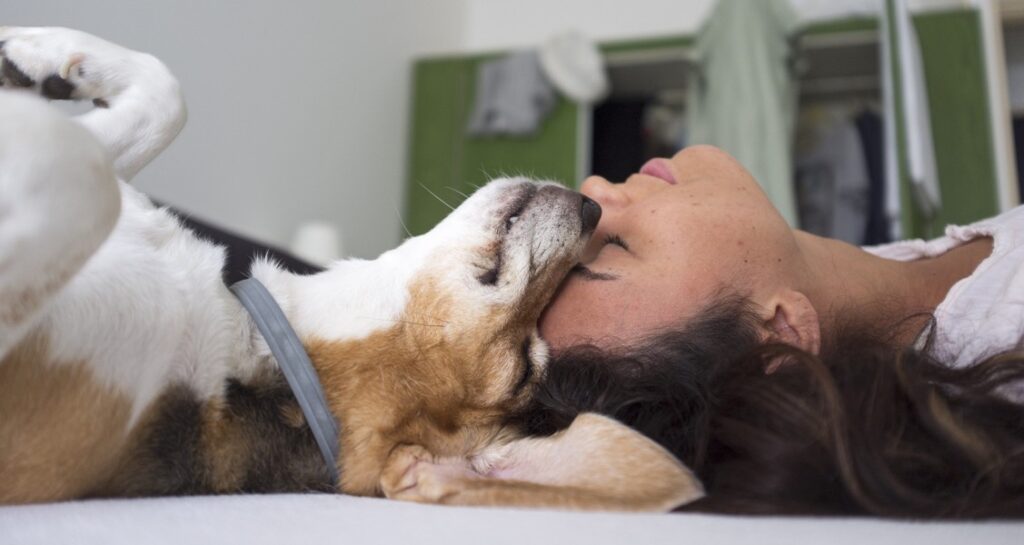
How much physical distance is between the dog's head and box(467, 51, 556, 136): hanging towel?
4.20 meters

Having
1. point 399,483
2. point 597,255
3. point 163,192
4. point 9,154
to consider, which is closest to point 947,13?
point 597,255

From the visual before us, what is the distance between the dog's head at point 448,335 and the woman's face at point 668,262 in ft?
0.21

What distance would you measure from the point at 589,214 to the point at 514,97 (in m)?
4.26

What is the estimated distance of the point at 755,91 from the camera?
4.55 meters

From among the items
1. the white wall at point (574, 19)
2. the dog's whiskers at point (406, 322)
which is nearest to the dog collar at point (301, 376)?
the dog's whiskers at point (406, 322)

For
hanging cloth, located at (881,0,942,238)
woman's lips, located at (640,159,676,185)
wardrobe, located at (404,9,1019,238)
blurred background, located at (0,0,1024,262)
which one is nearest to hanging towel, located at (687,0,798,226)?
blurred background, located at (0,0,1024,262)

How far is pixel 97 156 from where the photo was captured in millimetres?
979

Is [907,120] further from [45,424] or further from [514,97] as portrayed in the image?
[45,424]

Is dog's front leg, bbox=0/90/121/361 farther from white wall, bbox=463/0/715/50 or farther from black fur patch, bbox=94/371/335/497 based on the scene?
white wall, bbox=463/0/715/50

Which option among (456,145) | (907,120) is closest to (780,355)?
(907,120)

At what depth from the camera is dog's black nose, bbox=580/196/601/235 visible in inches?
63.0

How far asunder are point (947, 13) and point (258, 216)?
387 centimetres

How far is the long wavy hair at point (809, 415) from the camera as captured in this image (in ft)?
3.70

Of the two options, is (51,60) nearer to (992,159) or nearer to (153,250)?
(153,250)
